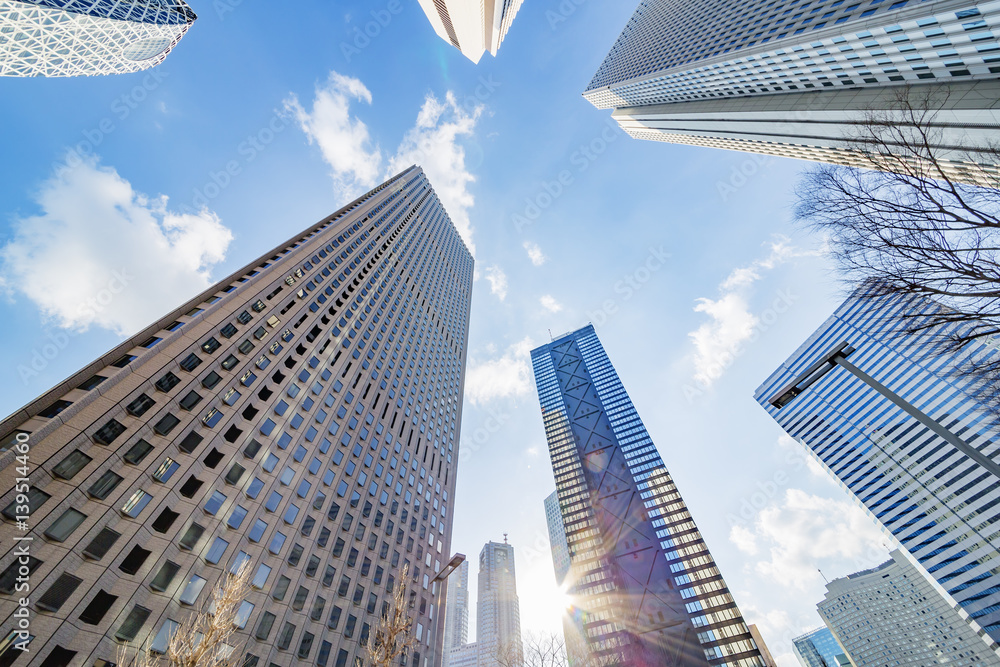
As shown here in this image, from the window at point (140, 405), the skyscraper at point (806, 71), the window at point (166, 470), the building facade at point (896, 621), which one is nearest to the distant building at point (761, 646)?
the skyscraper at point (806, 71)

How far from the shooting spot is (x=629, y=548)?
280 feet

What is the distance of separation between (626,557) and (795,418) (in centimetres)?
8226

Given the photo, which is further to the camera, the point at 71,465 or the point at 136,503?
the point at 136,503

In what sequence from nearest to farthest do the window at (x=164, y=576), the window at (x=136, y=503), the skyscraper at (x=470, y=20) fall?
the window at (x=164, y=576)
the window at (x=136, y=503)
the skyscraper at (x=470, y=20)

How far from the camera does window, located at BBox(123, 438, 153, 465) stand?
73.8 ft

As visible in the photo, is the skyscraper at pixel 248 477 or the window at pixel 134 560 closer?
the skyscraper at pixel 248 477

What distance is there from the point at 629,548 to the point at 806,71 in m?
93.8

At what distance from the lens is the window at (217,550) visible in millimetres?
23875

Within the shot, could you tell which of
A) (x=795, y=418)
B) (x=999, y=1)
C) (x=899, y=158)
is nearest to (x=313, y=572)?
(x=899, y=158)

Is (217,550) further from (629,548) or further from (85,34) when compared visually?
(85,34)

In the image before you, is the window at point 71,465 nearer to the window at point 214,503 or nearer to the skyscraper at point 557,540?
the window at point 214,503

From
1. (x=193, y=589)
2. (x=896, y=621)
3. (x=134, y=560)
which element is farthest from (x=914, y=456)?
(x=134, y=560)

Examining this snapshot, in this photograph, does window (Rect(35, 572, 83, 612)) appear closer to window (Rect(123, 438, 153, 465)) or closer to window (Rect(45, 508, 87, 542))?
window (Rect(45, 508, 87, 542))

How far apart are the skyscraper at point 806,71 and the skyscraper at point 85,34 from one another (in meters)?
94.1
